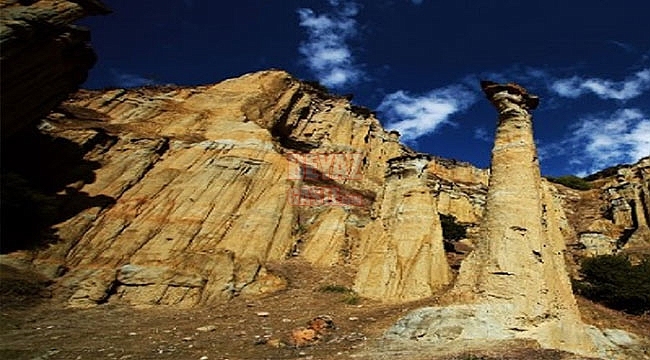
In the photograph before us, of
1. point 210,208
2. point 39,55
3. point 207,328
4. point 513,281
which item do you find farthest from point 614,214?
point 39,55

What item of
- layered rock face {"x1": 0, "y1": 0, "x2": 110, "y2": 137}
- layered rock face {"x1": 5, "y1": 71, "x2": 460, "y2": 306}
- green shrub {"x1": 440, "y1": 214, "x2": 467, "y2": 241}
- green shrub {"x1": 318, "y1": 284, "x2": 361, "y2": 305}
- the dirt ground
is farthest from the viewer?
green shrub {"x1": 440, "y1": 214, "x2": 467, "y2": 241}

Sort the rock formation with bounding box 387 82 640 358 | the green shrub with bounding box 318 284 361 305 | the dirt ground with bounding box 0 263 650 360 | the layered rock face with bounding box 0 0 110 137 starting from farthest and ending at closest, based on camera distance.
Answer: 1. the green shrub with bounding box 318 284 361 305
2. the layered rock face with bounding box 0 0 110 137
3. the rock formation with bounding box 387 82 640 358
4. the dirt ground with bounding box 0 263 650 360

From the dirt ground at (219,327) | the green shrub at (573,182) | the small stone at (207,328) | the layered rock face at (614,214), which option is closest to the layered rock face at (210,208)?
the dirt ground at (219,327)

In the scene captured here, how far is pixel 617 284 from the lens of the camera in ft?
95.2

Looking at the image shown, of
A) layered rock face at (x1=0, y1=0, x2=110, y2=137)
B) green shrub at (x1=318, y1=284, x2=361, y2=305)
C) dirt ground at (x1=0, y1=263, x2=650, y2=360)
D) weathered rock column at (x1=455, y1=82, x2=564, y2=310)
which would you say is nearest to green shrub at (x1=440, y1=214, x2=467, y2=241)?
dirt ground at (x1=0, y1=263, x2=650, y2=360)

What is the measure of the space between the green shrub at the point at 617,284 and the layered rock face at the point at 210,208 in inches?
430

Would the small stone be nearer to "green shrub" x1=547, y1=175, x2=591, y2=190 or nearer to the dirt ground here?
the dirt ground

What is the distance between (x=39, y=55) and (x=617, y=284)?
33.1 m

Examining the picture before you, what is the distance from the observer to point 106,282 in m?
24.3

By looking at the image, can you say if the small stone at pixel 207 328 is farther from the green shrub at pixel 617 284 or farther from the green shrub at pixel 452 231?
the green shrub at pixel 452 231

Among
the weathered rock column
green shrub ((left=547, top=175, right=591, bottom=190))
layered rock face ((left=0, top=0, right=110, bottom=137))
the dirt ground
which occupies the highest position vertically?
green shrub ((left=547, top=175, right=591, bottom=190))

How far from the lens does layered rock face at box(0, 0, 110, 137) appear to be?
74.6 ft

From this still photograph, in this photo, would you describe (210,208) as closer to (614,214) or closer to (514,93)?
(514,93)

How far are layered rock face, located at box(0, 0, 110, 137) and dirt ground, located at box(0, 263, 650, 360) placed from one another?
8953 mm
